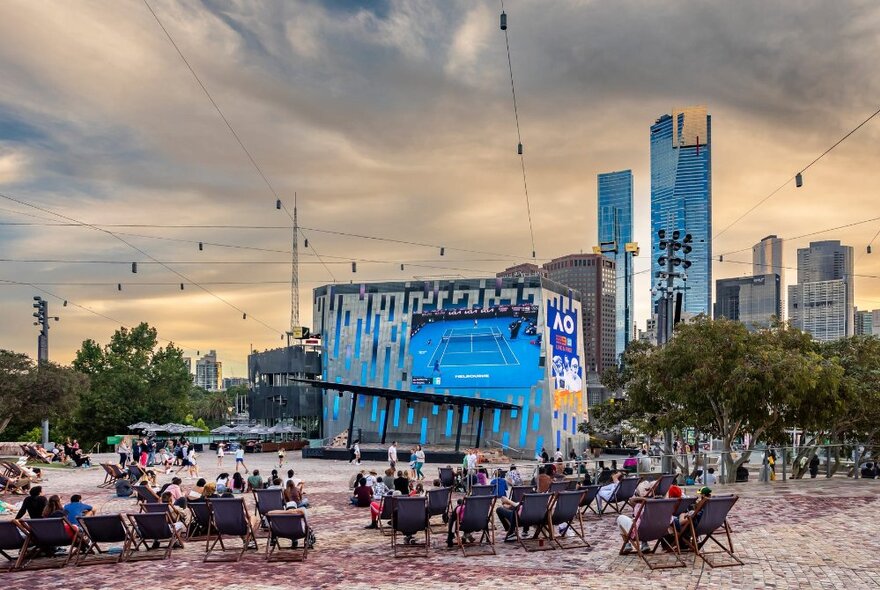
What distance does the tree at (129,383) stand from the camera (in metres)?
69.3

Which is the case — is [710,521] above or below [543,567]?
above

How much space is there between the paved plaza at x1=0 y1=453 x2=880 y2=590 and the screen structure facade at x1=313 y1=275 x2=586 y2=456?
129 ft

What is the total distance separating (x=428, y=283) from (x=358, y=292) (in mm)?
6246

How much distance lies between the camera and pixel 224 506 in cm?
1234

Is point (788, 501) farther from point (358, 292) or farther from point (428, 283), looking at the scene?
point (358, 292)

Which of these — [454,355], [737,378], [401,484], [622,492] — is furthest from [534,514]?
[454,355]

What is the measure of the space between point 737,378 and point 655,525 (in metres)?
11.7

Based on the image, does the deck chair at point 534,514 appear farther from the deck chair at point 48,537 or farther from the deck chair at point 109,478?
the deck chair at point 109,478

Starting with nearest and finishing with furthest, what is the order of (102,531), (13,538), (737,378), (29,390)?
(13,538) → (102,531) → (737,378) → (29,390)

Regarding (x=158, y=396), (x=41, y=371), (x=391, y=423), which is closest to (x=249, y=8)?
(x=41, y=371)

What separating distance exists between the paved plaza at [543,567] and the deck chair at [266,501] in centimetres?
108

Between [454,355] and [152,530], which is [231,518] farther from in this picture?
[454,355]

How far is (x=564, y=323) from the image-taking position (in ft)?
195

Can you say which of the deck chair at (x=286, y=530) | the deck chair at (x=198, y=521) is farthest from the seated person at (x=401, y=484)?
the deck chair at (x=286, y=530)
